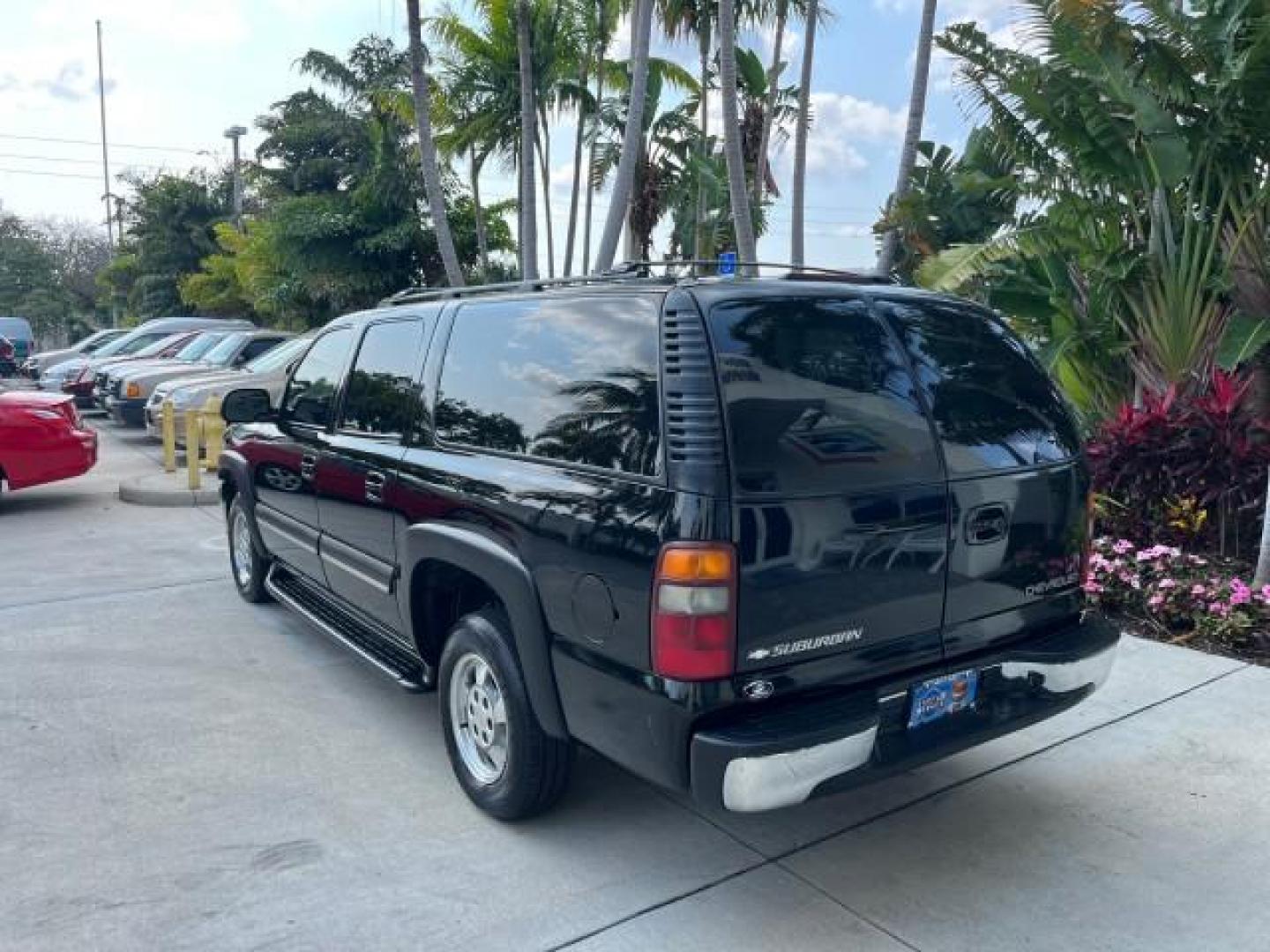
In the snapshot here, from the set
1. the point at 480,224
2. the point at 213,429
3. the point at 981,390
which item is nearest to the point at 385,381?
the point at 981,390

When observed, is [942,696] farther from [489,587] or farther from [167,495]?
[167,495]

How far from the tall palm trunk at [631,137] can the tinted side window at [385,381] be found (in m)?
6.28

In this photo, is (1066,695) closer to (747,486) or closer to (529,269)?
(747,486)

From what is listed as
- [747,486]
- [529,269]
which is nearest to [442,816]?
[747,486]

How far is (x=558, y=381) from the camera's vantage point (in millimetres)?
3275

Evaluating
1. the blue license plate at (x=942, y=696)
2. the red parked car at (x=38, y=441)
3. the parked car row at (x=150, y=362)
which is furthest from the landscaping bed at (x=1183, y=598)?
the parked car row at (x=150, y=362)

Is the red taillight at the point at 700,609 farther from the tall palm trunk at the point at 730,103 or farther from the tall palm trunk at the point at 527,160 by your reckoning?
the tall palm trunk at the point at 527,160

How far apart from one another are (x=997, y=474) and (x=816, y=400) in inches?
28.4

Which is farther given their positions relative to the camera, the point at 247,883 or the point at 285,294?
the point at 285,294

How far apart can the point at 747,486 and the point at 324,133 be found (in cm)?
2853

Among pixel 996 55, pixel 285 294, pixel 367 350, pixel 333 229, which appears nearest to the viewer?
pixel 367 350

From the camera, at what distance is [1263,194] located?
22.9ft

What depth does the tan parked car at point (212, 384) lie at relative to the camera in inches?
458

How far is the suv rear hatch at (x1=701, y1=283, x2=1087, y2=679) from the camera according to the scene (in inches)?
108
